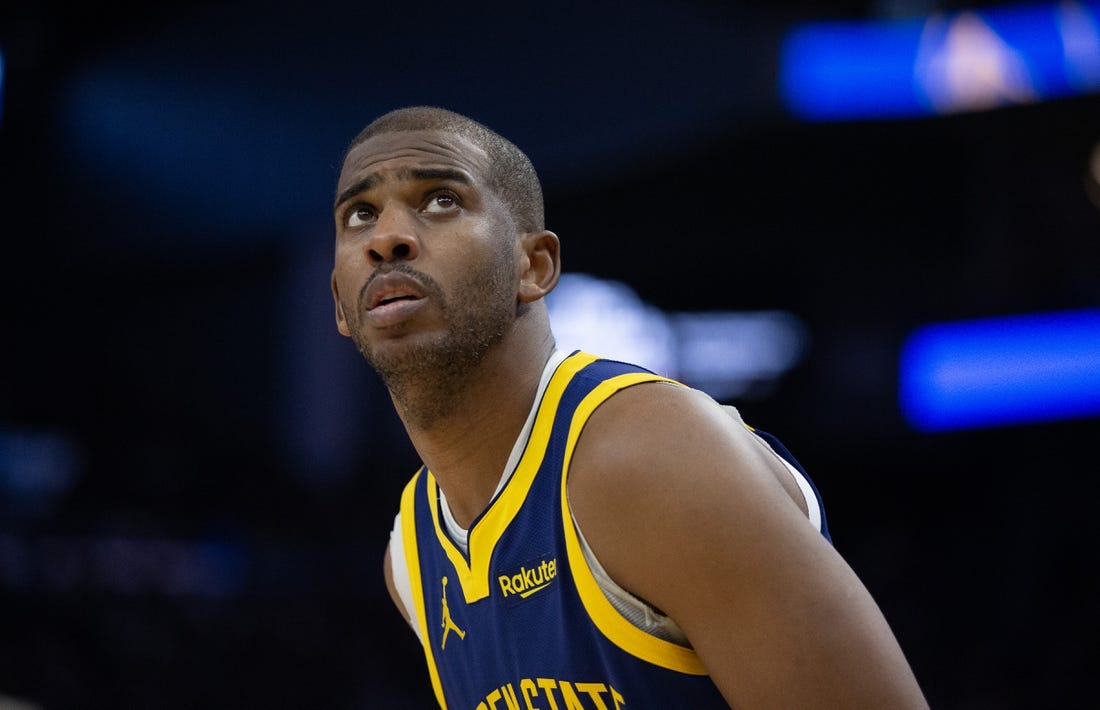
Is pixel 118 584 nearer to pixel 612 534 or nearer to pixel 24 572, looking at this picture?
pixel 24 572

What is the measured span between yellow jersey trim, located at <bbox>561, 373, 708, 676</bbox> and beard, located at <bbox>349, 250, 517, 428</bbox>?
25 cm

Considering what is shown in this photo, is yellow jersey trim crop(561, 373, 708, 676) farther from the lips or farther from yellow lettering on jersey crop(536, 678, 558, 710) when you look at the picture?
the lips

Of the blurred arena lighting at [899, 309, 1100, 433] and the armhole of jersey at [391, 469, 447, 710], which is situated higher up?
the blurred arena lighting at [899, 309, 1100, 433]

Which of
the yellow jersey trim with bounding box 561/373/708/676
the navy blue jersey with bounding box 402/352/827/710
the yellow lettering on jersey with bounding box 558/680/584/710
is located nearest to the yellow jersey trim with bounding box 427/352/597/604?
the navy blue jersey with bounding box 402/352/827/710

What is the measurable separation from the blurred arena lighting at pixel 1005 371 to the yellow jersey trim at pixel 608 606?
9.27m

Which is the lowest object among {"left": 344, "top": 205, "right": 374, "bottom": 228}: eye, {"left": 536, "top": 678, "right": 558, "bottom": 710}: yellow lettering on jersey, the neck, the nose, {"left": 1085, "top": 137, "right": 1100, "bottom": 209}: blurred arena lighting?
{"left": 536, "top": 678, "right": 558, "bottom": 710}: yellow lettering on jersey

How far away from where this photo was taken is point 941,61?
11328 mm

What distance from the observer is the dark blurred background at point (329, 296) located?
857 cm

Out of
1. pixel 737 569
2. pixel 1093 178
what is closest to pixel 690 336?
pixel 1093 178

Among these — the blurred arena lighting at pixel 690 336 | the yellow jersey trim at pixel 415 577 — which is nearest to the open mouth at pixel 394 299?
the yellow jersey trim at pixel 415 577

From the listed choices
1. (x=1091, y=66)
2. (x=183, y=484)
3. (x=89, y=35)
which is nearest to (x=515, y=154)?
(x=89, y=35)

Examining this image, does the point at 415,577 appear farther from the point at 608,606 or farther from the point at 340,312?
the point at 608,606

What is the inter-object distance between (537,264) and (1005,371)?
9142 mm

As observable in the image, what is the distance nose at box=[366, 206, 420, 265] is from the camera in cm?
207
